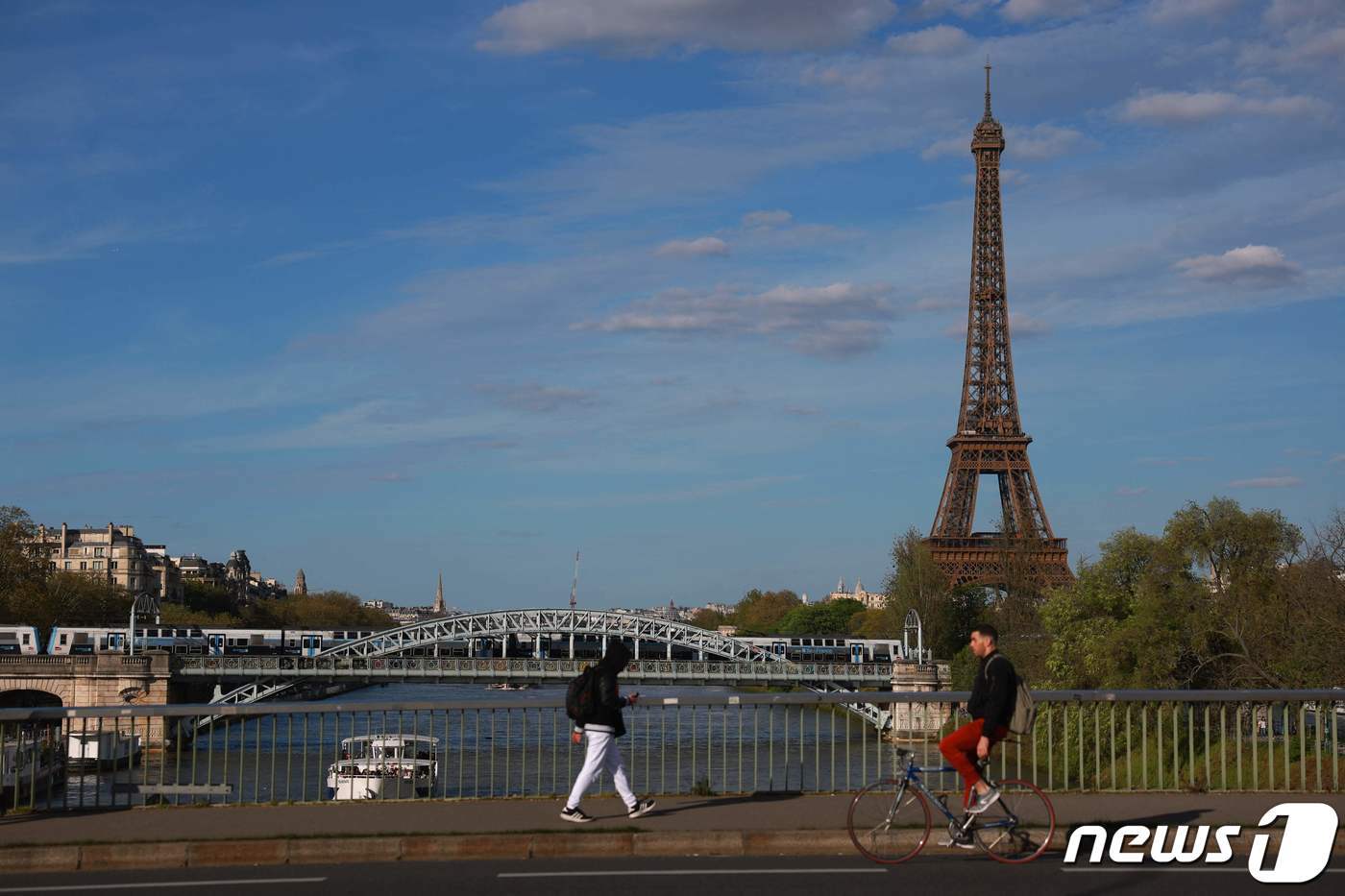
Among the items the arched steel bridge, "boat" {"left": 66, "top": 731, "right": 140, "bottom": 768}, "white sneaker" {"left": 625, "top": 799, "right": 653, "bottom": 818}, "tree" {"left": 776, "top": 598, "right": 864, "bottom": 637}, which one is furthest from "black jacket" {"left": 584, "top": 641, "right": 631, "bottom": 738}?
"tree" {"left": 776, "top": 598, "right": 864, "bottom": 637}

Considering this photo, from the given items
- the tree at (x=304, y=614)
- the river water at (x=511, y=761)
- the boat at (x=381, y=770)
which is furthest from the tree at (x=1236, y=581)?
the tree at (x=304, y=614)

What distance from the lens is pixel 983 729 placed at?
11.6 m

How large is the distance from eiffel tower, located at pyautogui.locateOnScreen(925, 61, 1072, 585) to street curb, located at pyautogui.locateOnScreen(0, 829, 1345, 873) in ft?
240

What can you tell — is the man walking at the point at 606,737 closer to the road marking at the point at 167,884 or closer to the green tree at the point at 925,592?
the road marking at the point at 167,884

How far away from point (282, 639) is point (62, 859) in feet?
317

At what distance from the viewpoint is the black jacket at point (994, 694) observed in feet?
37.9

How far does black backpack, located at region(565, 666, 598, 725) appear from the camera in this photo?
13.5 meters

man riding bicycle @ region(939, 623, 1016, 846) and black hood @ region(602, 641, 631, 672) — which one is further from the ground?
black hood @ region(602, 641, 631, 672)

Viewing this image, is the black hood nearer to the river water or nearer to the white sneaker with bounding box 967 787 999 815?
the river water

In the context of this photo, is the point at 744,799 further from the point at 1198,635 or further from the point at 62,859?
the point at 1198,635

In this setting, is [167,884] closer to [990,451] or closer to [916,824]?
[916,824]

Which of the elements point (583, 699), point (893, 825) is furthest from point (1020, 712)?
point (583, 699)

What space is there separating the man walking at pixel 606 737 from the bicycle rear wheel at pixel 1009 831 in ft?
10.5

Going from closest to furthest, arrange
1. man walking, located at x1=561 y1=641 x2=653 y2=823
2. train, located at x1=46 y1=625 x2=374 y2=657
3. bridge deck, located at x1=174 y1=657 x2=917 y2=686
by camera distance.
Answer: man walking, located at x1=561 y1=641 x2=653 y2=823, bridge deck, located at x1=174 y1=657 x2=917 y2=686, train, located at x1=46 y1=625 x2=374 y2=657
